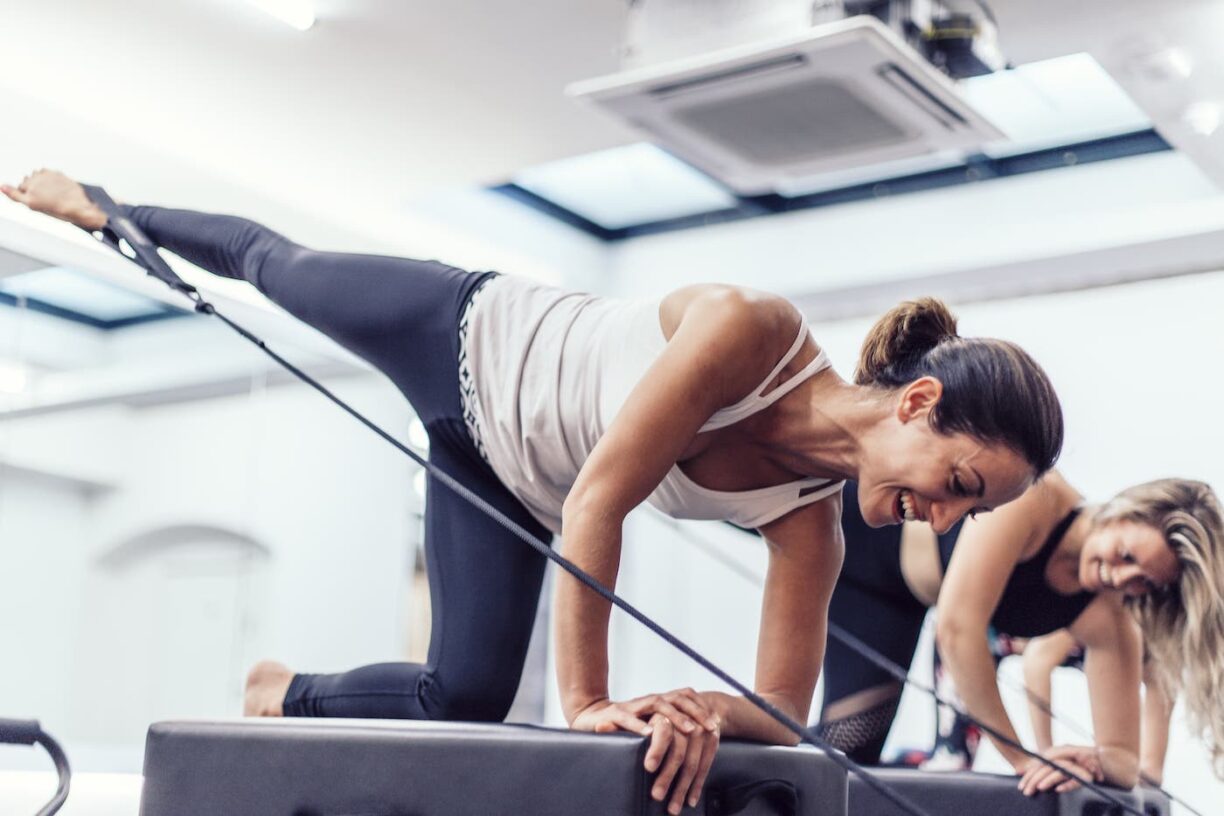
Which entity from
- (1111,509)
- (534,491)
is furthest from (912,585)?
(534,491)

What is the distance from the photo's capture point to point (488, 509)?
1.20m

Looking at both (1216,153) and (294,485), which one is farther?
(294,485)

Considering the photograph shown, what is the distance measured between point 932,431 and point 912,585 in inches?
35.3

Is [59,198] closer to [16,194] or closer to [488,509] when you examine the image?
[16,194]

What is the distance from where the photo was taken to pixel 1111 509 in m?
1.95

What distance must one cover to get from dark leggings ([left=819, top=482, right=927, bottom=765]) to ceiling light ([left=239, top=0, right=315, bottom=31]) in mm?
1578

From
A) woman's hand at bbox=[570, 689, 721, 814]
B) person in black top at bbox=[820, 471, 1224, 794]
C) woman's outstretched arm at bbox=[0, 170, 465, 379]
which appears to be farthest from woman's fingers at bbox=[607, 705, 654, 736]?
person in black top at bbox=[820, 471, 1224, 794]

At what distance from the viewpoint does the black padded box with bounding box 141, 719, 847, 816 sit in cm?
96

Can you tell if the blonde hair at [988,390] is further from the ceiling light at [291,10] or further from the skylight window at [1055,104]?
the skylight window at [1055,104]

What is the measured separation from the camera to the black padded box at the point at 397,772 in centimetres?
96

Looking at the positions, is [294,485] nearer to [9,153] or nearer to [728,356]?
[9,153]

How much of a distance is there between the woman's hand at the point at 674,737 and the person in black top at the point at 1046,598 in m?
0.95

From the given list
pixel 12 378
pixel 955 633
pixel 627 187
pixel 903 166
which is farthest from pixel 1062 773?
pixel 627 187

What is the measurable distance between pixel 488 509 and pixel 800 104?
1.63 metres
